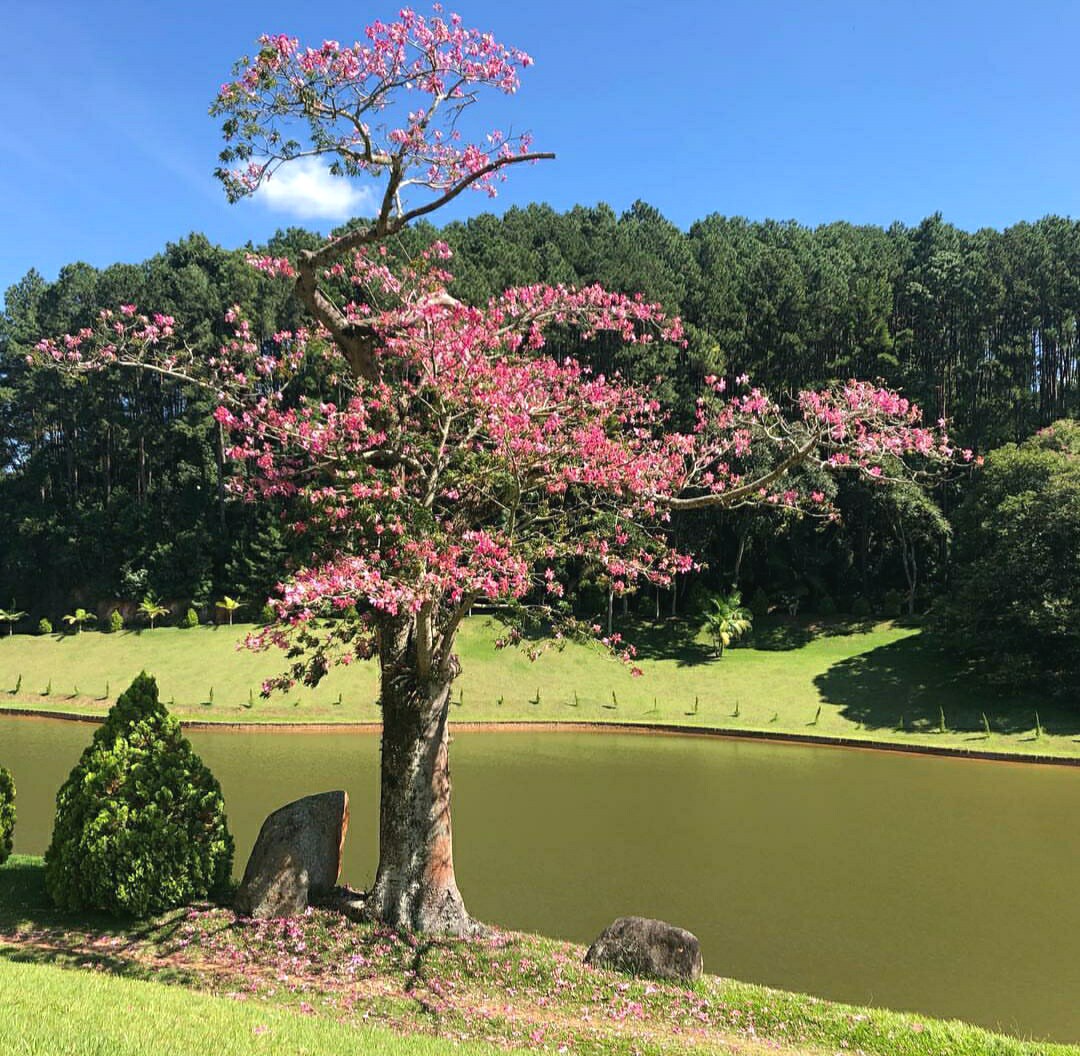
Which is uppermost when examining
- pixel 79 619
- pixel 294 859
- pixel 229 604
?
pixel 229 604

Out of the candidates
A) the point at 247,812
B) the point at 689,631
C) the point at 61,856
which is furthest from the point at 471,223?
the point at 61,856

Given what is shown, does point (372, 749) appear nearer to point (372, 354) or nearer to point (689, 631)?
point (372, 354)

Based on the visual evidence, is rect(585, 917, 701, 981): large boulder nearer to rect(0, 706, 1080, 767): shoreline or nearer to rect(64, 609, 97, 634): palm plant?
rect(0, 706, 1080, 767): shoreline

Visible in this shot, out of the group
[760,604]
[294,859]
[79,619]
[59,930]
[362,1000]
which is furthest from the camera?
[79,619]

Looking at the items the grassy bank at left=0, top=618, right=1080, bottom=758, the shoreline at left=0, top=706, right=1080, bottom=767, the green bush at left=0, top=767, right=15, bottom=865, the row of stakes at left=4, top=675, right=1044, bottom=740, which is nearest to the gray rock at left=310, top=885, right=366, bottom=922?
the green bush at left=0, top=767, right=15, bottom=865

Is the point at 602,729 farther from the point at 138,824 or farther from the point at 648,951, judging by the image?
the point at 138,824

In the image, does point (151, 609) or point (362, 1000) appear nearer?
point (362, 1000)

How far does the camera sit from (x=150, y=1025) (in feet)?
17.3

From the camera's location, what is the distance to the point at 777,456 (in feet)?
93.9

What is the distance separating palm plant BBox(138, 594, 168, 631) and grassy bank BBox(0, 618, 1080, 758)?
1578 mm

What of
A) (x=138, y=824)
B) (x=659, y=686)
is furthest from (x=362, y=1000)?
(x=659, y=686)

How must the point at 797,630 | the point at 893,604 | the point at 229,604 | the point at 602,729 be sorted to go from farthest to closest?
the point at 229,604 → the point at 893,604 → the point at 797,630 → the point at 602,729

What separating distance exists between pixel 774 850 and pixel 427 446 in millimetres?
7694

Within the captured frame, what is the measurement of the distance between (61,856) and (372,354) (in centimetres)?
611
